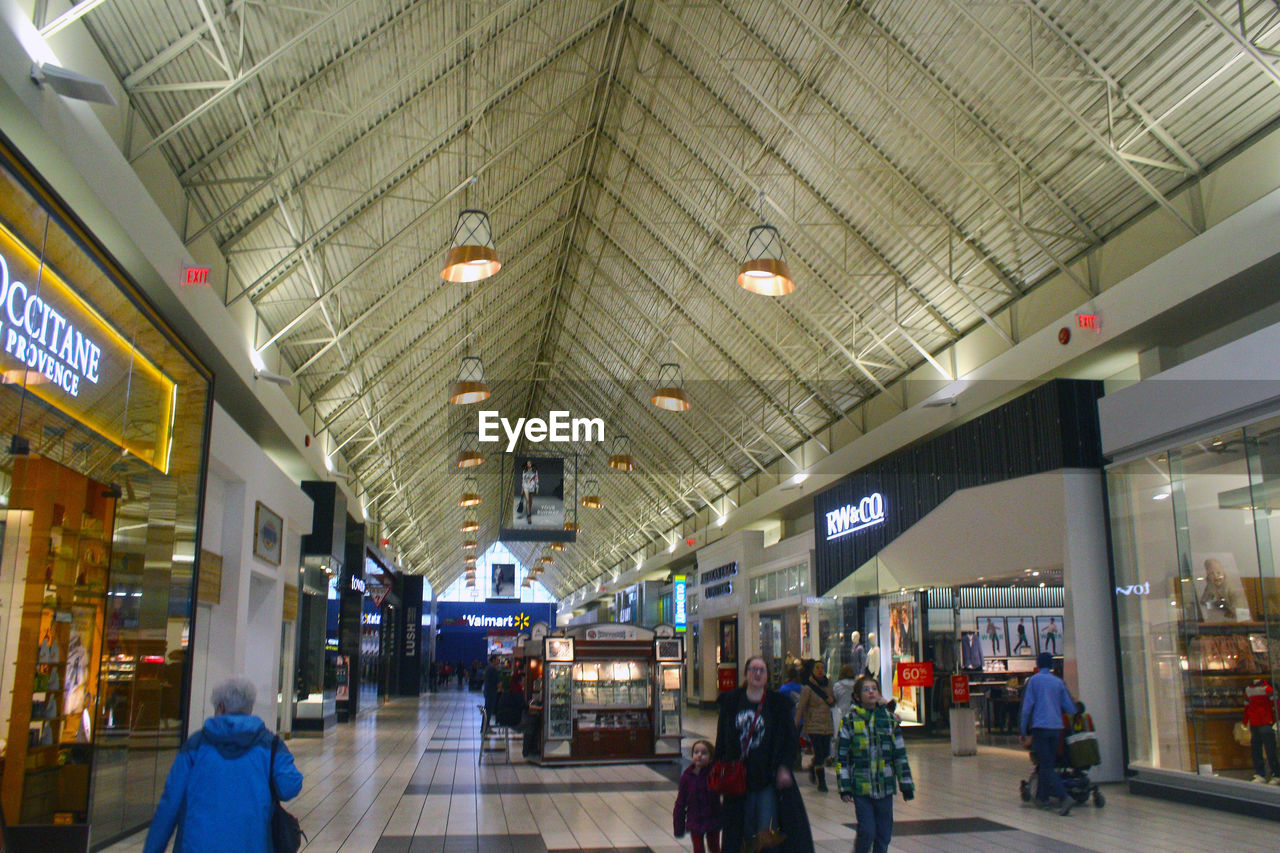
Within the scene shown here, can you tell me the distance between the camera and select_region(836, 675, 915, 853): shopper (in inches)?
233

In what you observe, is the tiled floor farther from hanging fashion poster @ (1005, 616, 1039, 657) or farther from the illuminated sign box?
the illuminated sign box

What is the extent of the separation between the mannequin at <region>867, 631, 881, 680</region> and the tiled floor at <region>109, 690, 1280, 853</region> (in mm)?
2926

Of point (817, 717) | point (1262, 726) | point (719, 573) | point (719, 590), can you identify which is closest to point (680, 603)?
point (719, 590)

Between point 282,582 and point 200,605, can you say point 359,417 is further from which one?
point 200,605

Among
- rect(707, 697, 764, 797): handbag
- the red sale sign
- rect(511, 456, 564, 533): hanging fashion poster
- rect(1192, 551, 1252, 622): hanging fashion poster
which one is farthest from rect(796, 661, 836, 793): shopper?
rect(511, 456, 564, 533): hanging fashion poster

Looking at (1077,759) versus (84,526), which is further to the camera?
(1077,759)

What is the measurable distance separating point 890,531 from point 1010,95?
23.6ft

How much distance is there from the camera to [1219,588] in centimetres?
988

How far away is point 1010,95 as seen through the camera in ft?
42.5

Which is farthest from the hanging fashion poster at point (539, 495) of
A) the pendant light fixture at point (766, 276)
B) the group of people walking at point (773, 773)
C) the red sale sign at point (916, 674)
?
the group of people walking at point (773, 773)

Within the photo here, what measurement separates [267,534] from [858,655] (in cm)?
1043

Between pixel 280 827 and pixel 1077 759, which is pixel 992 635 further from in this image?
pixel 280 827

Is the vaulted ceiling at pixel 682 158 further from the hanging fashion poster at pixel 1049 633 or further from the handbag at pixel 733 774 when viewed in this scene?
the handbag at pixel 733 774

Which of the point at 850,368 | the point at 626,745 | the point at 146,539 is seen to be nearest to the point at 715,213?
the point at 850,368
